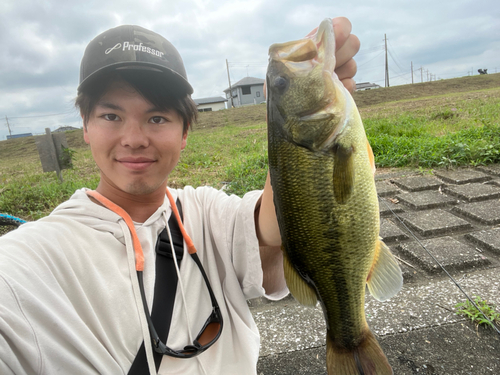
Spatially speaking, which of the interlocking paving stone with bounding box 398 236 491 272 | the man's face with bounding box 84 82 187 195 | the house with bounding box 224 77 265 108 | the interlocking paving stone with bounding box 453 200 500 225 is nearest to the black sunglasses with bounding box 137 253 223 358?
the man's face with bounding box 84 82 187 195

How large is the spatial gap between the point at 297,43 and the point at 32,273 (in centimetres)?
142

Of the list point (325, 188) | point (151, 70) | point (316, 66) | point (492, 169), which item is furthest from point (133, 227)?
point (492, 169)

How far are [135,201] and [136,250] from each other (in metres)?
0.36

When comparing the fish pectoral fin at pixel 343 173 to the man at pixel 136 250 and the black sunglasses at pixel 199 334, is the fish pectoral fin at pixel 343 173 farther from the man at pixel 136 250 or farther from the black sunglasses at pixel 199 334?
the black sunglasses at pixel 199 334

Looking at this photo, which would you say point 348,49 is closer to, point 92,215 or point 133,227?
point 133,227

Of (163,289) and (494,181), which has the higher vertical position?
(163,289)

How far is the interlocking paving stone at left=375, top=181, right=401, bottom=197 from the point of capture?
14.9ft

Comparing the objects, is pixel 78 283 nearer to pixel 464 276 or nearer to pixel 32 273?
pixel 32 273

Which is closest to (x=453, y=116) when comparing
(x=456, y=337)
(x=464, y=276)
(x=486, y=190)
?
(x=486, y=190)

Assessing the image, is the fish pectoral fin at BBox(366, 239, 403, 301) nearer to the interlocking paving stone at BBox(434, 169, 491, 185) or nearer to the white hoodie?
the white hoodie

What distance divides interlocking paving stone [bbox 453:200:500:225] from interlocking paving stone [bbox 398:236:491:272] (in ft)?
2.10

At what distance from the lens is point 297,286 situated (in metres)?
1.48

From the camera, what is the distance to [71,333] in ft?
3.72

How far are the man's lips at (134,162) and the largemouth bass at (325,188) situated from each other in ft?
2.17
